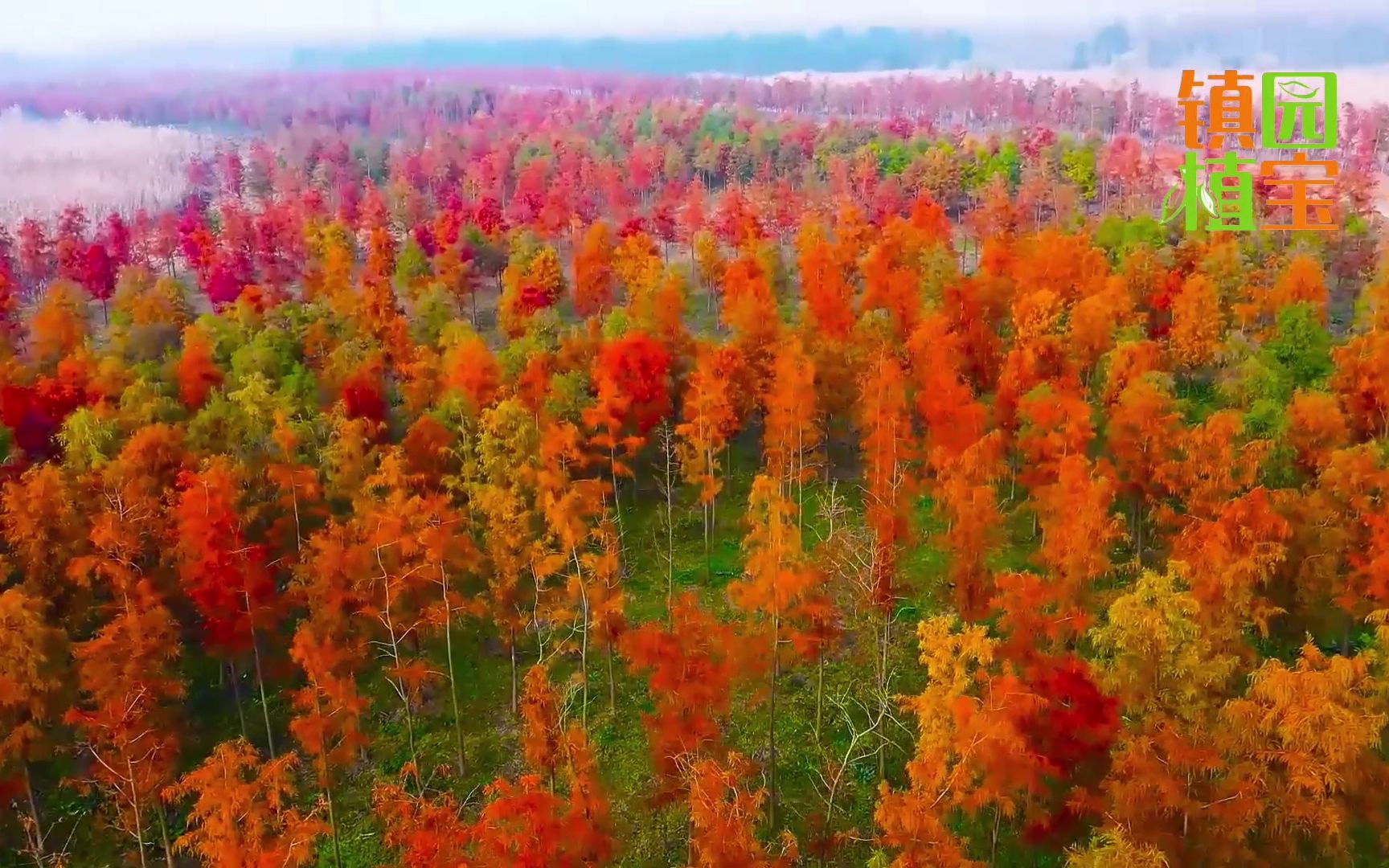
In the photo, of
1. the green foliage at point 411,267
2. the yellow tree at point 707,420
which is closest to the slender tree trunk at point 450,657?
the yellow tree at point 707,420

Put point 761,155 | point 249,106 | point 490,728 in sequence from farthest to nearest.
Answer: point 249,106 < point 761,155 < point 490,728

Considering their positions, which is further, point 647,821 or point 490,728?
point 490,728

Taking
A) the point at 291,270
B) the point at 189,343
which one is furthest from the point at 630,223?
the point at 189,343

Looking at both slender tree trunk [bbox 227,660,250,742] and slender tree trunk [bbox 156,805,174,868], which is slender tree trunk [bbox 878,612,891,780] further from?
slender tree trunk [bbox 227,660,250,742]

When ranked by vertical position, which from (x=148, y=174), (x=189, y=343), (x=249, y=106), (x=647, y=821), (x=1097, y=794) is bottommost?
(x=647, y=821)

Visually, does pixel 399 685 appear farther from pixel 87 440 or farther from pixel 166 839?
pixel 87 440

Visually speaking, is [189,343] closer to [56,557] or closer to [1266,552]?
[56,557]
